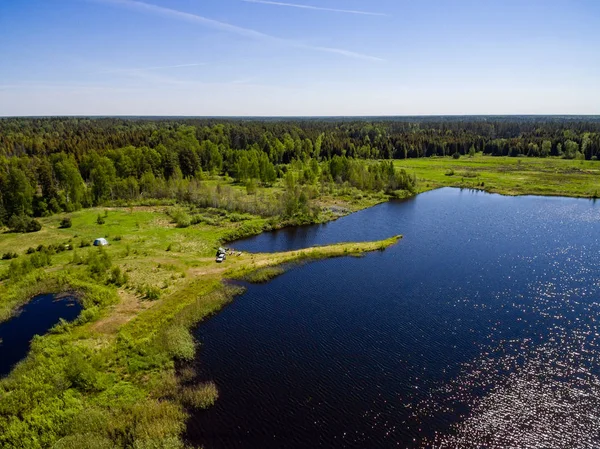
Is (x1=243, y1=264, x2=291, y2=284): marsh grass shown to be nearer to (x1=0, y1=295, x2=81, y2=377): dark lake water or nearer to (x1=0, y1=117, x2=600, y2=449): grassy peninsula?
(x1=0, y1=117, x2=600, y2=449): grassy peninsula

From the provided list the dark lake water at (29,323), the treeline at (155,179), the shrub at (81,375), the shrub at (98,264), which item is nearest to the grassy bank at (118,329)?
the shrub at (81,375)

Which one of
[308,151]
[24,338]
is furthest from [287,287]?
[308,151]

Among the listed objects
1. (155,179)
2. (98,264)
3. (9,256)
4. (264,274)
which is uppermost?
(155,179)

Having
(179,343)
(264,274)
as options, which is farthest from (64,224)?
(179,343)

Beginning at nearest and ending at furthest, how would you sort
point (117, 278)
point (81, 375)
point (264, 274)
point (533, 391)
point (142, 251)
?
1. point (81, 375)
2. point (533, 391)
3. point (117, 278)
4. point (264, 274)
5. point (142, 251)

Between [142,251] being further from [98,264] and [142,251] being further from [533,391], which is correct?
[533,391]

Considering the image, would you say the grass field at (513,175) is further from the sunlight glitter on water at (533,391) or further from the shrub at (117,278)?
the shrub at (117,278)

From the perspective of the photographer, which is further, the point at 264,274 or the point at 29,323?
the point at 264,274

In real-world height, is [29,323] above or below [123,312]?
below
